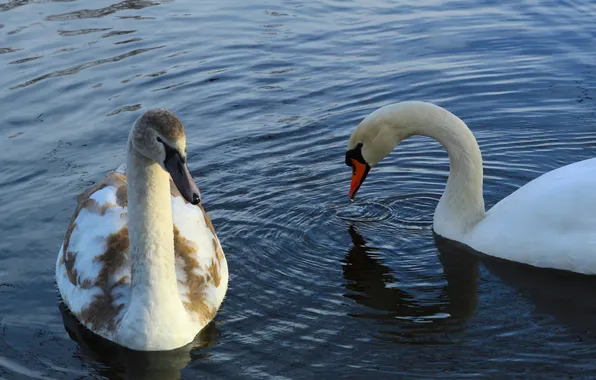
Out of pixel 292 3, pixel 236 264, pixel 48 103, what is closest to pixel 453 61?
pixel 292 3

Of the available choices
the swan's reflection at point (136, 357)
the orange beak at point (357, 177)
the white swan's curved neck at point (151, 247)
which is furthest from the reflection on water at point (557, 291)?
the white swan's curved neck at point (151, 247)

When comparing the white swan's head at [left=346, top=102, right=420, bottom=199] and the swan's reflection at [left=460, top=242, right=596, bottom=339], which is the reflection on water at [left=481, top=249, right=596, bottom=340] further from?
the white swan's head at [left=346, top=102, right=420, bottom=199]

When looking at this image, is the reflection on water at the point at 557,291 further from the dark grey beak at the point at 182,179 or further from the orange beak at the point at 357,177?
the dark grey beak at the point at 182,179

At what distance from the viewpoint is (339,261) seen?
8.91m

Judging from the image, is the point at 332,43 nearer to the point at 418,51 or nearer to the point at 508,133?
the point at 418,51

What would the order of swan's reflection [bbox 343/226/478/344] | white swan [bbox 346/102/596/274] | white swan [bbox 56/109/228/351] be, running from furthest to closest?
white swan [bbox 346/102/596/274], swan's reflection [bbox 343/226/478/344], white swan [bbox 56/109/228/351]

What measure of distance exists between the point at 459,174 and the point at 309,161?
2.00 meters

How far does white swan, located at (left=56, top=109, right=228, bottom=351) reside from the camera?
7086mm

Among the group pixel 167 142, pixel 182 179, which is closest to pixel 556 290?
pixel 182 179

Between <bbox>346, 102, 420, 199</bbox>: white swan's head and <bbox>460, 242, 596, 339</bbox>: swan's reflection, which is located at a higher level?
<bbox>346, 102, 420, 199</bbox>: white swan's head

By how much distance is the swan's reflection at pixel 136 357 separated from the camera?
7293mm

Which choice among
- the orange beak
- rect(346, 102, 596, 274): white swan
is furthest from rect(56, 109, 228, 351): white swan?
rect(346, 102, 596, 274): white swan

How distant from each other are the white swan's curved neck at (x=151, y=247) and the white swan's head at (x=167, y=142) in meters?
0.38

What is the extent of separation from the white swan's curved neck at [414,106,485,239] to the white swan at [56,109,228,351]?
2086 millimetres
